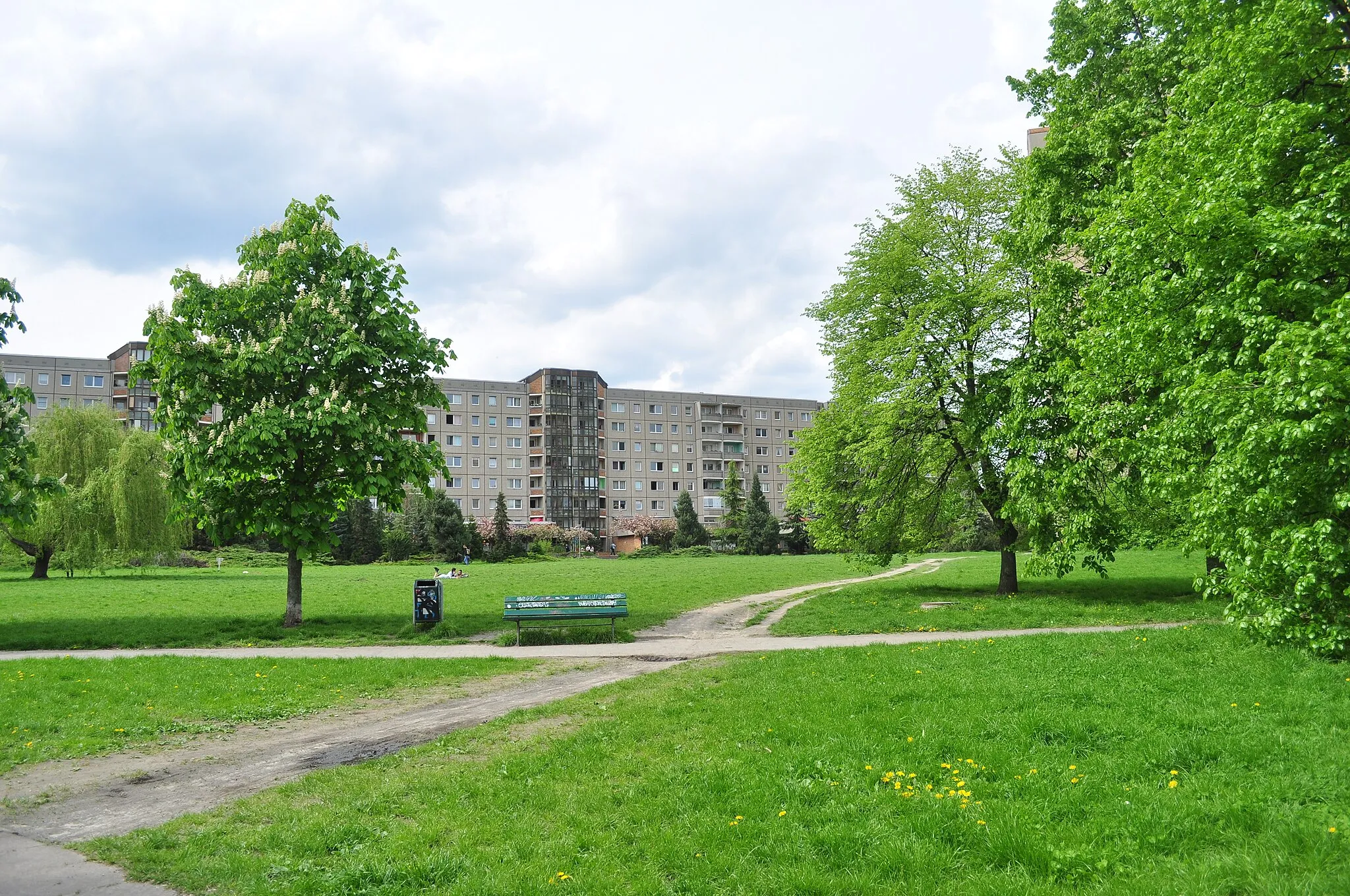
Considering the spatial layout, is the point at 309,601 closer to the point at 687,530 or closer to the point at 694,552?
the point at 694,552

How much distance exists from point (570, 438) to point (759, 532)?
3211 centimetres

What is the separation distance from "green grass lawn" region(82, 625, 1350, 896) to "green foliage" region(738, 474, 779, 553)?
7784 centimetres

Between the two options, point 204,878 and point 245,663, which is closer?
point 204,878

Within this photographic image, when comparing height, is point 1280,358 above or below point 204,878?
above

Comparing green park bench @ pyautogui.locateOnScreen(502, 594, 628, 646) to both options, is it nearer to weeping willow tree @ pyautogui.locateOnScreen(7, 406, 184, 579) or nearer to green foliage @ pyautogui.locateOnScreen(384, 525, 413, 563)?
weeping willow tree @ pyautogui.locateOnScreen(7, 406, 184, 579)

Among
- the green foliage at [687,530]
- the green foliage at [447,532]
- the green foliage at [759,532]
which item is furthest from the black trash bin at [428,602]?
the green foliage at [687,530]

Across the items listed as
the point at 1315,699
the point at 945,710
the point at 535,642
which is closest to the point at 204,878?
the point at 945,710

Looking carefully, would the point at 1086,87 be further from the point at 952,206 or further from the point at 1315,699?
the point at 1315,699

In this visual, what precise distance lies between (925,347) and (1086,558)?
690cm

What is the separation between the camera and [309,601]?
29.1 metres

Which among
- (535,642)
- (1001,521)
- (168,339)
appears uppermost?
(168,339)

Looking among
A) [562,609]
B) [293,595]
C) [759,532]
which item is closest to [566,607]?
[562,609]

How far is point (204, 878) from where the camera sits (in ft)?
17.2

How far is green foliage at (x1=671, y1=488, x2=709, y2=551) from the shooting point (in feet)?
302
